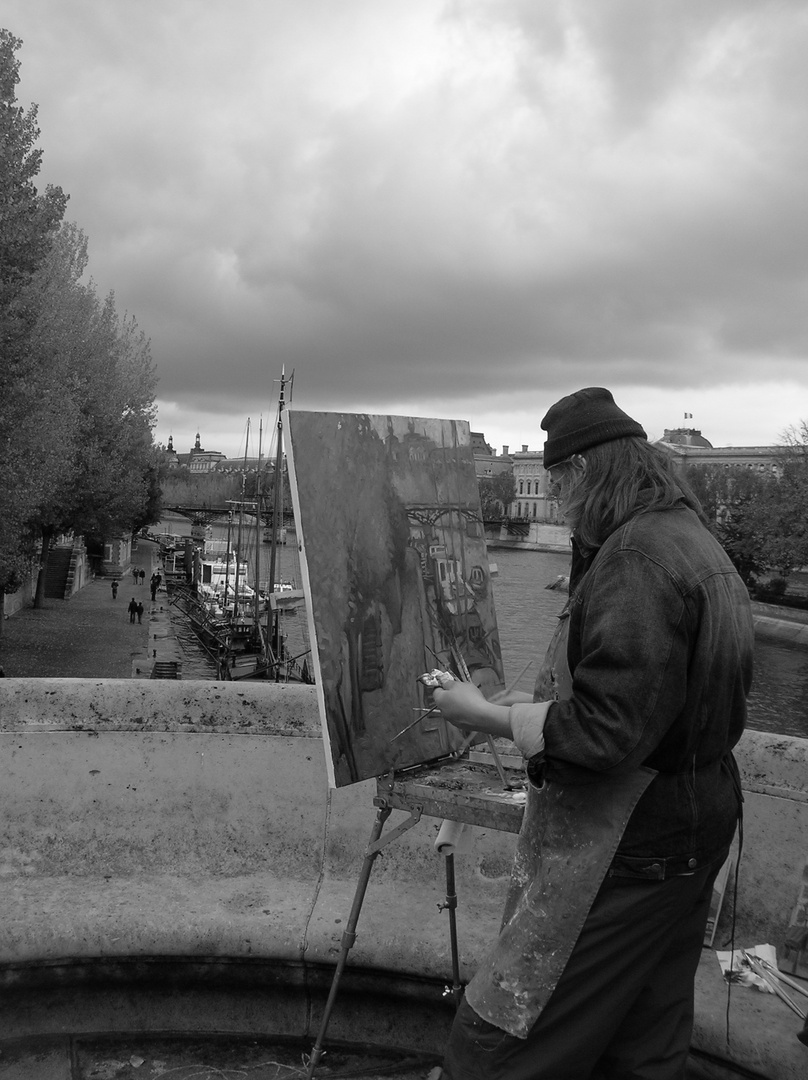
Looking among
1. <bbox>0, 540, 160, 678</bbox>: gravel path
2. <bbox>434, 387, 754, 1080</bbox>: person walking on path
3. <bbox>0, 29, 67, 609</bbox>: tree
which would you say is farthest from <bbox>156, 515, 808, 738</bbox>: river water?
<bbox>434, 387, 754, 1080</bbox>: person walking on path

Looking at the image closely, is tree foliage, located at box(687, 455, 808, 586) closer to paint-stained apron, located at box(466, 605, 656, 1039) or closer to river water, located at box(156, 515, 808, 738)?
river water, located at box(156, 515, 808, 738)

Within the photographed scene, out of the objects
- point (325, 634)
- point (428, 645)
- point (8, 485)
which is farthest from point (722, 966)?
point (8, 485)

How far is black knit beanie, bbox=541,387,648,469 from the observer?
Result: 2.13 meters

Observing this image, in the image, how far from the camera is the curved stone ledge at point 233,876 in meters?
3.25

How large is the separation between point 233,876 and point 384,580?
5.16ft

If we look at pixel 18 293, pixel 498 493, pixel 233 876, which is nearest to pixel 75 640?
pixel 18 293

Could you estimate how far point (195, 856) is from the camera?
3877 mm

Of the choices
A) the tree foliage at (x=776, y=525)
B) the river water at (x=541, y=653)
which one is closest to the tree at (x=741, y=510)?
the tree foliage at (x=776, y=525)

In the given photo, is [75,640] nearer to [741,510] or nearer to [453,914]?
[453,914]

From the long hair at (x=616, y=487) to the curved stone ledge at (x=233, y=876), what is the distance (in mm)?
1686

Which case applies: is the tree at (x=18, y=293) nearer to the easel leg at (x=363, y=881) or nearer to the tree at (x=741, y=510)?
the easel leg at (x=363, y=881)

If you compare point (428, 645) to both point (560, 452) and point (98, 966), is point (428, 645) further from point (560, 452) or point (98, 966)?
point (98, 966)

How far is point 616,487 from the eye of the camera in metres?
2.10

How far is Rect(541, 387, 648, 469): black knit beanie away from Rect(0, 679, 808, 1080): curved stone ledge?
181 cm
